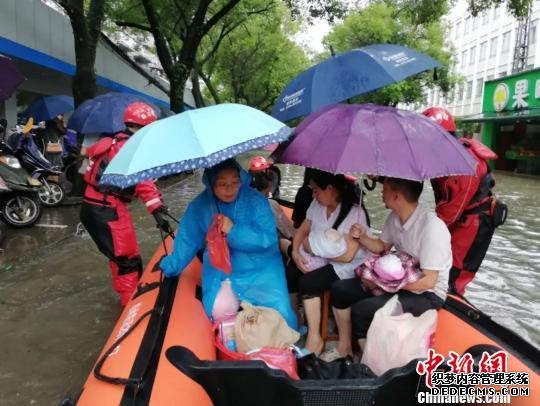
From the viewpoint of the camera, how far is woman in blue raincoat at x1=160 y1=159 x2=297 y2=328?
286 centimetres

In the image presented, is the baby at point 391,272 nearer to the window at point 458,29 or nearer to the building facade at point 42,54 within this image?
the building facade at point 42,54

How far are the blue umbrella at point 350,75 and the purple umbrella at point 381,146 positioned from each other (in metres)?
0.52

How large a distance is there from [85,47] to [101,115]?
257 cm

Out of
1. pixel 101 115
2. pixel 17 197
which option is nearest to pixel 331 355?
pixel 101 115

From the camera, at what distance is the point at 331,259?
294 cm

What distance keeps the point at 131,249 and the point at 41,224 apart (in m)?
4.00

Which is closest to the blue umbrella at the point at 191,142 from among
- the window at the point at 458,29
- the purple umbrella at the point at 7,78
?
the purple umbrella at the point at 7,78

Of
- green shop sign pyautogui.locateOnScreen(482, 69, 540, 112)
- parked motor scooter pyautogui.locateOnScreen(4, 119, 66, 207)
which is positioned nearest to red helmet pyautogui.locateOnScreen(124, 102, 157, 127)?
parked motor scooter pyautogui.locateOnScreen(4, 119, 66, 207)

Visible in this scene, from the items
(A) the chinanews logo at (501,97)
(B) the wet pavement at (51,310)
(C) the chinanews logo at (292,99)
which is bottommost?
(B) the wet pavement at (51,310)

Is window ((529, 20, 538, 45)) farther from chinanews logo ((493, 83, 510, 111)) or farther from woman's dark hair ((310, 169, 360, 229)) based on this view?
woman's dark hair ((310, 169, 360, 229))

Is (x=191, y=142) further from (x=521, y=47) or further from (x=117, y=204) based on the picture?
(x=521, y=47)

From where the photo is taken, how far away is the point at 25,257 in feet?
19.2

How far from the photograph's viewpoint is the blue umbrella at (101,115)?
21.9 feet

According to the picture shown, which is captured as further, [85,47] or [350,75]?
[85,47]
